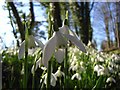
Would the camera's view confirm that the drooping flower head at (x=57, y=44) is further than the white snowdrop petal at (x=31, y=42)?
No

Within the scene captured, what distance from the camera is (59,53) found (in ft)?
2.10

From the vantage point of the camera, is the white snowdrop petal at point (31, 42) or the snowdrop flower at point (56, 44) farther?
the white snowdrop petal at point (31, 42)

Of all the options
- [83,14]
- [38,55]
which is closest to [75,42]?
[38,55]

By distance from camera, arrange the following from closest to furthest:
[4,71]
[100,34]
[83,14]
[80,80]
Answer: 1. [80,80]
2. [4,71]
3. [83,14]
4. [100,34]

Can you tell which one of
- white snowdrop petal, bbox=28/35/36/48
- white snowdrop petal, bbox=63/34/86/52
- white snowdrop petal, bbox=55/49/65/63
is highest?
white snowdrop petal, bbox=63/34/86/52

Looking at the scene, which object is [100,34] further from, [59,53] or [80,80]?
[59,53]

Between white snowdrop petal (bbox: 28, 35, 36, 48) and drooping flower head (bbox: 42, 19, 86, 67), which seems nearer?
drooping flower head (bbox: 42, 19, 86, 67)

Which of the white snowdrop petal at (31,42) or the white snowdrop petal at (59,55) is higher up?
the white snowdrop petal at (31,42)

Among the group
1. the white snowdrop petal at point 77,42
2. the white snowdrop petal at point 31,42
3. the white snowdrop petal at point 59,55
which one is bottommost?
the white snowdrop petal at point 59,55

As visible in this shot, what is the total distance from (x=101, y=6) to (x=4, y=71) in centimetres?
1192

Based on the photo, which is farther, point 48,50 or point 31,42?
point 31,42

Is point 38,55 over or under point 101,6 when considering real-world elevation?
over

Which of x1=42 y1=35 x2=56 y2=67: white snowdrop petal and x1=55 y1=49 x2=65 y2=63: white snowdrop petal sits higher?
x1=42 y1=35 x2=56 y2=67: white snowdrop petal

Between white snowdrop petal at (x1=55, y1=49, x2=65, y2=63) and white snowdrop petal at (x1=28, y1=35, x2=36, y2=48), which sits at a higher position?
white snowdrop petal at (x1=28, y1=35, x2=36, y2=48)
